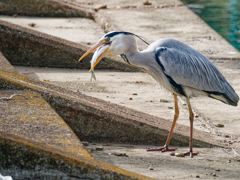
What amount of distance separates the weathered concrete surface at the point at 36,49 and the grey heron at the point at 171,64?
93.6 inches

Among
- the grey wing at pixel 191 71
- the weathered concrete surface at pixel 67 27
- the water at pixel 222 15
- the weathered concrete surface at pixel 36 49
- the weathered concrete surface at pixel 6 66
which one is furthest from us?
the water at pixel 222 15

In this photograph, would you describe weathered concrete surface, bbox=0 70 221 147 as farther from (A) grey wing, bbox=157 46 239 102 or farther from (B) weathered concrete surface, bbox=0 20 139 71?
(B) weathered concrete surface, bbox=0 20 139 71

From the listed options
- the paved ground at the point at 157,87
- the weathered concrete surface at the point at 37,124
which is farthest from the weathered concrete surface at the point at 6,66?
the paved ground at the point at 157,87

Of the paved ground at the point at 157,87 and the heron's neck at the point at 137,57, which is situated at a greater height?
the heron's neck at the point at 137,57

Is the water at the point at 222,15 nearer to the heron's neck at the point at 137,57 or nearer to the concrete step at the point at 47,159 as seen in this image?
the heron's neck at the point at 137,57

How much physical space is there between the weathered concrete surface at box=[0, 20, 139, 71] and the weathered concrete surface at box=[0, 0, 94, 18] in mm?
3572

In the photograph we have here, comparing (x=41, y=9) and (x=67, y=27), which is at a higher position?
(x=41, y=9)

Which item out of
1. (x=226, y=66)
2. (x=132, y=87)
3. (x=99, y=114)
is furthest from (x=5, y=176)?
(x=226, y=66)

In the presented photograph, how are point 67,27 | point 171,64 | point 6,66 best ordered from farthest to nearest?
1. point 67,27
2. point 6,66
3. point 171,64

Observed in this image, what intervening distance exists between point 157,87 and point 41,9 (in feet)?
16.5

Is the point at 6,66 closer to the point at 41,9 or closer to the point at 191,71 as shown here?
the point at 191,71

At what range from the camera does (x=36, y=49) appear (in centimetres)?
599

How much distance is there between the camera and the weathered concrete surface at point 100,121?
12.1ft

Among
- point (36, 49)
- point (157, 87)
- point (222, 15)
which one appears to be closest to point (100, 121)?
point (157, 87)
